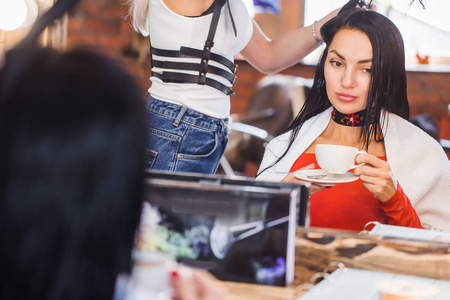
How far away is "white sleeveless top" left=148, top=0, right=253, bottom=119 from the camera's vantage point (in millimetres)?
1900

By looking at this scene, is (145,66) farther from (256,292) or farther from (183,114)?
(256,292)

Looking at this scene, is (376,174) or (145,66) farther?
(145,66)

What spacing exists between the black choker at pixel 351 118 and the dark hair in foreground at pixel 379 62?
0.02 meters

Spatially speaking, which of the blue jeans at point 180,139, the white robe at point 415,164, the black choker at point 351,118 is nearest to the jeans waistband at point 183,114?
the blue jeans at point 180,139

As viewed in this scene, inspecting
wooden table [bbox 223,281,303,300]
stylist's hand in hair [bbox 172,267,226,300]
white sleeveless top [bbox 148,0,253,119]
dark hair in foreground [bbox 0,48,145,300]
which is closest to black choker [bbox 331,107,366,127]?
white sleeveless top [bbox 148,0,253,119]

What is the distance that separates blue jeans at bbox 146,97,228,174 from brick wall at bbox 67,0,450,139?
13.3 ft

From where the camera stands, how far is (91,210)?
542mm

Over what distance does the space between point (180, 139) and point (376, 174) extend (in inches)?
25.3

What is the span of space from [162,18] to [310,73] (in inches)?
171

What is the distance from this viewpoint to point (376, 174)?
1496 millimetres

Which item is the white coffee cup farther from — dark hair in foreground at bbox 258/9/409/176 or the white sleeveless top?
the white sleeveless top

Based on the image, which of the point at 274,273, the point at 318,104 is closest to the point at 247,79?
the point at 318,104

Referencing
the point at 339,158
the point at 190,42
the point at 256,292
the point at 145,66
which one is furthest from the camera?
the point at 145,66

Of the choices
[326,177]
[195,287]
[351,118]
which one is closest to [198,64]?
[351,118]
